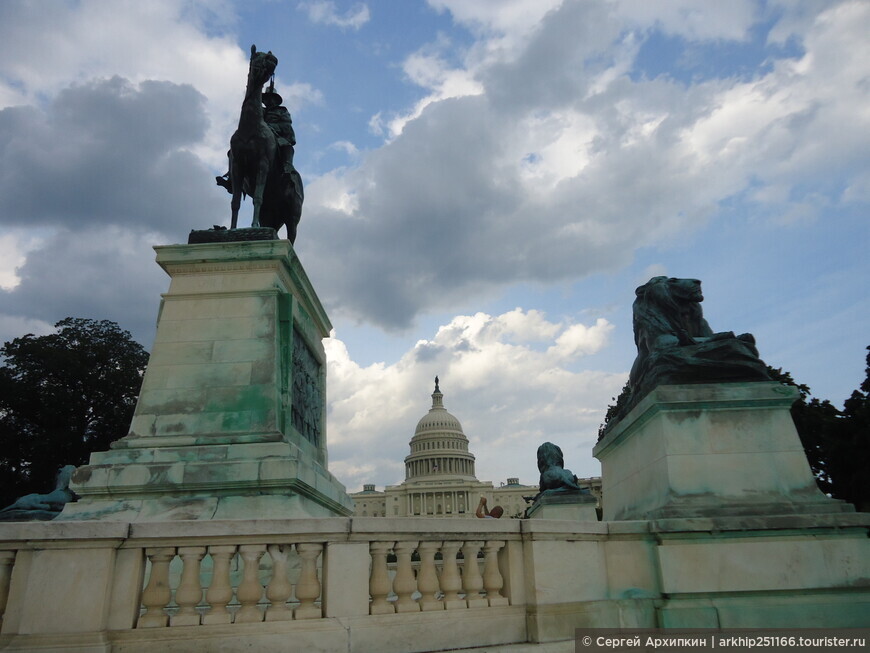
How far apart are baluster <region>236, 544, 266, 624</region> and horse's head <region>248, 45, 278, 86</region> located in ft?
29.3

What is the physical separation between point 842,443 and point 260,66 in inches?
1217

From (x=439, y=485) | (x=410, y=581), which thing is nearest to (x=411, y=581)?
(x=410, y=581)

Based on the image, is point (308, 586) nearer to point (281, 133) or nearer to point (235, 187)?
point (235, 187)

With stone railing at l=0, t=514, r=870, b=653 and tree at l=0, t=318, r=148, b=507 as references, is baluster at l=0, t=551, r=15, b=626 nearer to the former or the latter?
stone railing at l=0, t=514, r=870, b=653

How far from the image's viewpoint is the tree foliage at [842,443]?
28219 mm

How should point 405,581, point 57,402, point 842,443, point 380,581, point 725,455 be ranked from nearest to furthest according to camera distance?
point 380,581
point 405,581
point 725,455
point 842,443
point 57,402

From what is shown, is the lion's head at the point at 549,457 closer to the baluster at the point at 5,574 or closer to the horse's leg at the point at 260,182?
the horse's leg at the point at 260,182

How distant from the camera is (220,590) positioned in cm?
489

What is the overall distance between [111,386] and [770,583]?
3730 cm

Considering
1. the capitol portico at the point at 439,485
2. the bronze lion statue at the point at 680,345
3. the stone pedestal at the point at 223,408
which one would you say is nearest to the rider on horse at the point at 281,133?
the stone pedestal at the point at 223,408

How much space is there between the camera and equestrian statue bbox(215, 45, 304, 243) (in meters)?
11.2

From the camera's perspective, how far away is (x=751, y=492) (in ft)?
22.4

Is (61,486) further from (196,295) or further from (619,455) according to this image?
(619,455)

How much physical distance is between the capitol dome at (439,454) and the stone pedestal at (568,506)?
4699 inches
